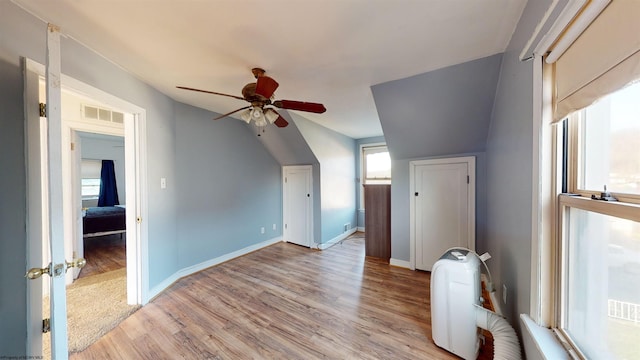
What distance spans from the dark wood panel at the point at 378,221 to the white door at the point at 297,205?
1138mm

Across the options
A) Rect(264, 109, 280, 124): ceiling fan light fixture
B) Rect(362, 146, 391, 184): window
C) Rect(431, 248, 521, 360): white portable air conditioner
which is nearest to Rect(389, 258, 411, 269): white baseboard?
Rect(431, 248, 521, 360): white portable air conditioner

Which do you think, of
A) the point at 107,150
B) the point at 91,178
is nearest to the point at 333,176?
the point at 107,150

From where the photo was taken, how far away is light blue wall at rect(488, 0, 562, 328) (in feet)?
4.00

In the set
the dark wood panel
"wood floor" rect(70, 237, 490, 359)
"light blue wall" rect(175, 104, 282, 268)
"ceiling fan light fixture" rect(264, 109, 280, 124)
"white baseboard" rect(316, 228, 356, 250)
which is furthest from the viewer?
"white baseboard" rect(316, 228, 356, 250)

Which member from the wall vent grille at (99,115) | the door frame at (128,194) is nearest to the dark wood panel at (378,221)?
the door frame at (128,194)

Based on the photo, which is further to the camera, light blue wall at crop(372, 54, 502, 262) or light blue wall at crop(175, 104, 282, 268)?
light blue wall at crop(175, 104, 282, 268)

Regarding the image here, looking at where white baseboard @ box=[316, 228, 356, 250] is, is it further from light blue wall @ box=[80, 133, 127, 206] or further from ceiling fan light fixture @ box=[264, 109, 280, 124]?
light blue wall @ box=[80, 133, 127, 206]

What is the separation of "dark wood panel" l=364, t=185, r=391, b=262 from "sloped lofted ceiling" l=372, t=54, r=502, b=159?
84 cm

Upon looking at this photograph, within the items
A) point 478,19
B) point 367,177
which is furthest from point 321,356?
point 367,177

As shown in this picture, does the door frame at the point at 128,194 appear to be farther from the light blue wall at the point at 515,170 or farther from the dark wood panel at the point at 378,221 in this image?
the dark wood panel at the point at 378,221

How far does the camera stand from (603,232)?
0.85 metres

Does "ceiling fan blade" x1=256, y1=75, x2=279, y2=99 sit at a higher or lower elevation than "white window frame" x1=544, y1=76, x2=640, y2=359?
higher

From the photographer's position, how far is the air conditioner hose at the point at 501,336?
4.01 feet

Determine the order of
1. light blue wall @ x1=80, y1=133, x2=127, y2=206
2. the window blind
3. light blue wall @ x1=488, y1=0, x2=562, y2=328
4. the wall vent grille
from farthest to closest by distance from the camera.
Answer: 1. light blue wall @ x1=80, y1=133, x2=127, y2=206
2. the wall vent grille
3. light blue wall @ x1=488, y1=0, x2=562, y2=328
4. the window blind
